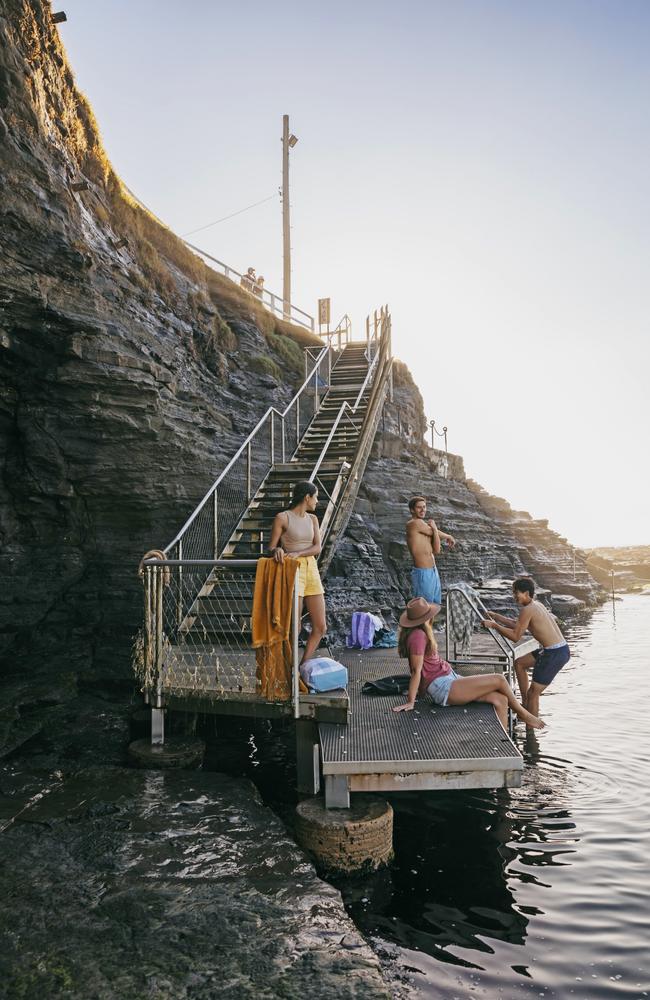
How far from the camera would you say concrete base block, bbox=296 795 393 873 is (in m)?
4.72

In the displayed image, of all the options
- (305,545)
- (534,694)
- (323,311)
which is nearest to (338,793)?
(305,545)

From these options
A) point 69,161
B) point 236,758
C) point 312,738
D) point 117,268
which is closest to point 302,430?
point 117,268

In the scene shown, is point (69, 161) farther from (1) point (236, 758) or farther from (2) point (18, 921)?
(2) point (18, 921)

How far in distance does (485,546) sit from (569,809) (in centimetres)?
1796

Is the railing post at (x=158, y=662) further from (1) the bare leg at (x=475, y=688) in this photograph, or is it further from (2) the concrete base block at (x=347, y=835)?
(1) the bare leg at (x=475, y=688)

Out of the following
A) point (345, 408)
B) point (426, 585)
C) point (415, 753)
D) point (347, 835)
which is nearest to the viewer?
point (347, 835)

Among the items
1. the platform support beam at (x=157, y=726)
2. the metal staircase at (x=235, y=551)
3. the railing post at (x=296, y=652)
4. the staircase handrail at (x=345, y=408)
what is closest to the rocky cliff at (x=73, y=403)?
the metal staircase at (x=235, y=551)

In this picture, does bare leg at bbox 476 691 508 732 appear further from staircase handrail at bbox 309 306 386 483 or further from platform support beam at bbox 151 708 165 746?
staircase handrail at bbox 309 306 386 483

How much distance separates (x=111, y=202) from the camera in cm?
1227

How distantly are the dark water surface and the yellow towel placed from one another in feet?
4.47

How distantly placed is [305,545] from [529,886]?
3.45 meters

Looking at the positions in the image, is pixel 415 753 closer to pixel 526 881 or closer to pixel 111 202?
pixel 526 881

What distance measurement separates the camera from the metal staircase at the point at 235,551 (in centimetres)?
655

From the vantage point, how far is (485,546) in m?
23.8
